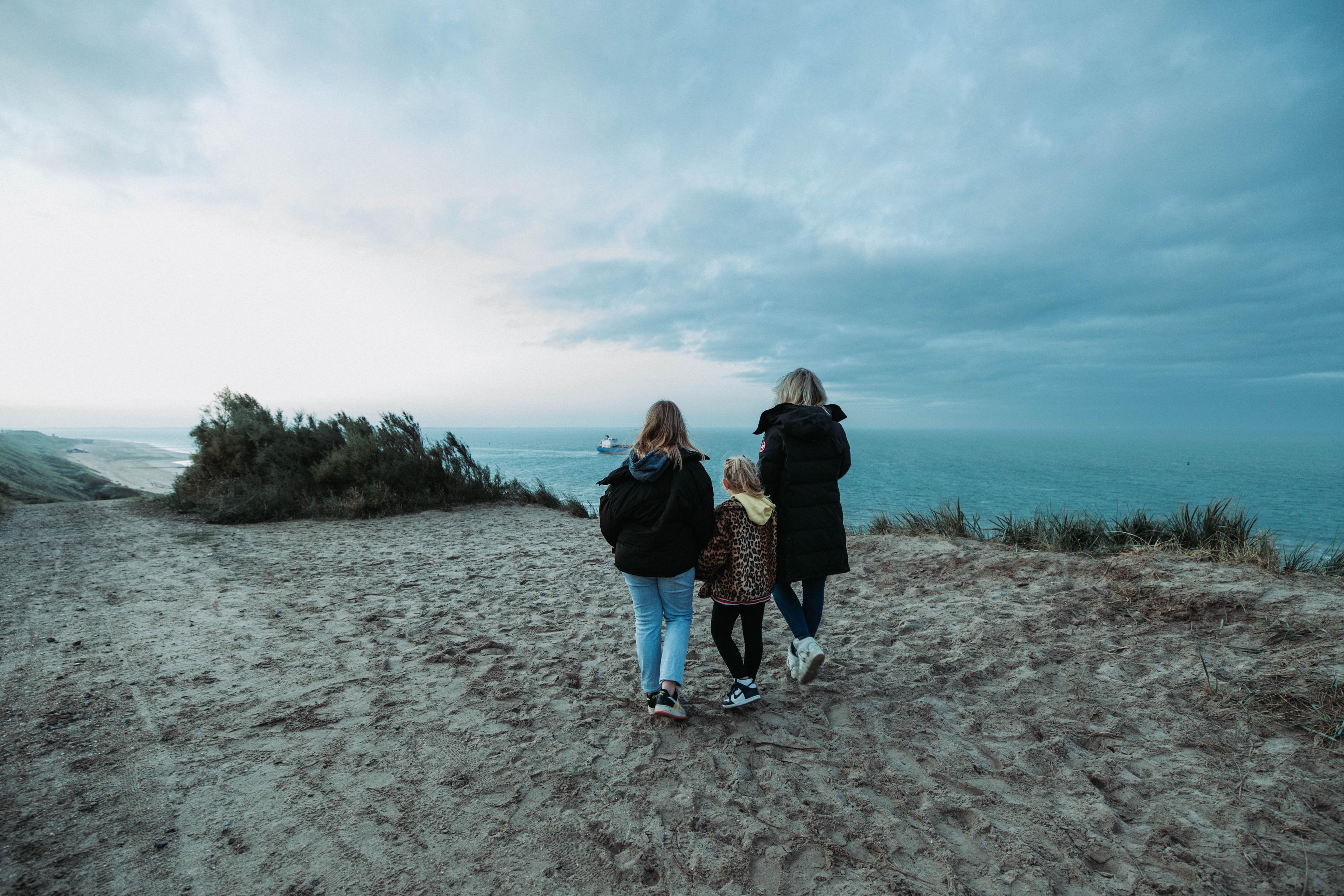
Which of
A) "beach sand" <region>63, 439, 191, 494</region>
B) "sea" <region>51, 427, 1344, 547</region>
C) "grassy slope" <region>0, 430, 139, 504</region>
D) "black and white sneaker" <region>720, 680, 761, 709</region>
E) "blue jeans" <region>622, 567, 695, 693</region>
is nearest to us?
"blue jeans" <region>622, 567, 695, 693</region>

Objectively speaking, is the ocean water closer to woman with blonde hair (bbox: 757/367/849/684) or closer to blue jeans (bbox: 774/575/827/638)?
woman with blonde hair (bbox: 757/367/849/684)

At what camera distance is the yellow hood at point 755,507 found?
3266 mm

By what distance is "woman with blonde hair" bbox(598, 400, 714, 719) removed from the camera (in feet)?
9.90

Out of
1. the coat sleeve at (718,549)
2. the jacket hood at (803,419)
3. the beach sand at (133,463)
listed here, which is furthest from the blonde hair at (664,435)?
the beach sand at (133,463)

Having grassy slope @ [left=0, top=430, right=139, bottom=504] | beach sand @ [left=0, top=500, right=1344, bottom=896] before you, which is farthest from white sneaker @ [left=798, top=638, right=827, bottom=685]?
grassy slope @ [left=0, top=430, right=139, bottom=504]

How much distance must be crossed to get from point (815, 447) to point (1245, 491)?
115 ft

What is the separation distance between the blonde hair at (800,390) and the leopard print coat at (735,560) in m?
0.76

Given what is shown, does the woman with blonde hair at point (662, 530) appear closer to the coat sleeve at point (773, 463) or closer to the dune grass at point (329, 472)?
the coat sleeve at point (773, 463)

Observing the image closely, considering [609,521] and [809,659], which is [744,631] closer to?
[809,659]

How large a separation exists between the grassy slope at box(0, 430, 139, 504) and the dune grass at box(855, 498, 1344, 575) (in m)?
18.7

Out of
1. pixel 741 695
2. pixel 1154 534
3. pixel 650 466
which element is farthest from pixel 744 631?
pixel 1154 534

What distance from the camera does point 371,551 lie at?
8.23 meters

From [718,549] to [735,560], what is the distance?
12 cm

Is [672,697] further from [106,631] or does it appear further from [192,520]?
[192,520]
